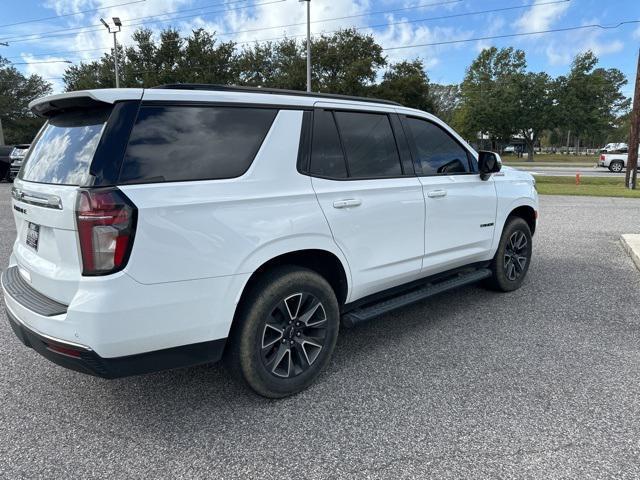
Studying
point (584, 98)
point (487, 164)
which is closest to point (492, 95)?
point (584, 98)

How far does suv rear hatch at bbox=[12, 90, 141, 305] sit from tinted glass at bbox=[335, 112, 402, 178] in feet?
5.26

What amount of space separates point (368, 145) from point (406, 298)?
4.14 ft

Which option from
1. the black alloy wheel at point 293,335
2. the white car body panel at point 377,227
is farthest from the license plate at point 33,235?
the white car body panel at point 377,227

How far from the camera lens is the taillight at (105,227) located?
89.2 inches

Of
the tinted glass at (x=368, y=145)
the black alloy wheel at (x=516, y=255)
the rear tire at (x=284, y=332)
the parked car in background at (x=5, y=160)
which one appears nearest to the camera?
the rear tire at (x=284, y=332)

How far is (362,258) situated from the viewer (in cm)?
333

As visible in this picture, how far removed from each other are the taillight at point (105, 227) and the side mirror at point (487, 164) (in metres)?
3.30

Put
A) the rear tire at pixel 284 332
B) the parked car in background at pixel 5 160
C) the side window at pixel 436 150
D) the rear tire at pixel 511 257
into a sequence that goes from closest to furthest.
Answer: the rear tire at pixel 284 332 < the side window at pixel 436 150 < the rear tire at pixel 511 257 < the parked car in background at pixel 5 160

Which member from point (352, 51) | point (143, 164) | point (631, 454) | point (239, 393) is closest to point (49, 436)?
point (239, 393)

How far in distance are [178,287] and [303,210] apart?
91 cm

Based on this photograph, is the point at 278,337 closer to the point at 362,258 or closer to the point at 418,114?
the point at 362,258

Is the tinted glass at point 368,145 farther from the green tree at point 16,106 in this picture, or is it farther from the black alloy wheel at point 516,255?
the green tree at point 16,106

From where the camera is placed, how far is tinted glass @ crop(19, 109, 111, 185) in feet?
8.02

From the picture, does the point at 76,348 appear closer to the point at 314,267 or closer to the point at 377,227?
the point at 314,267
